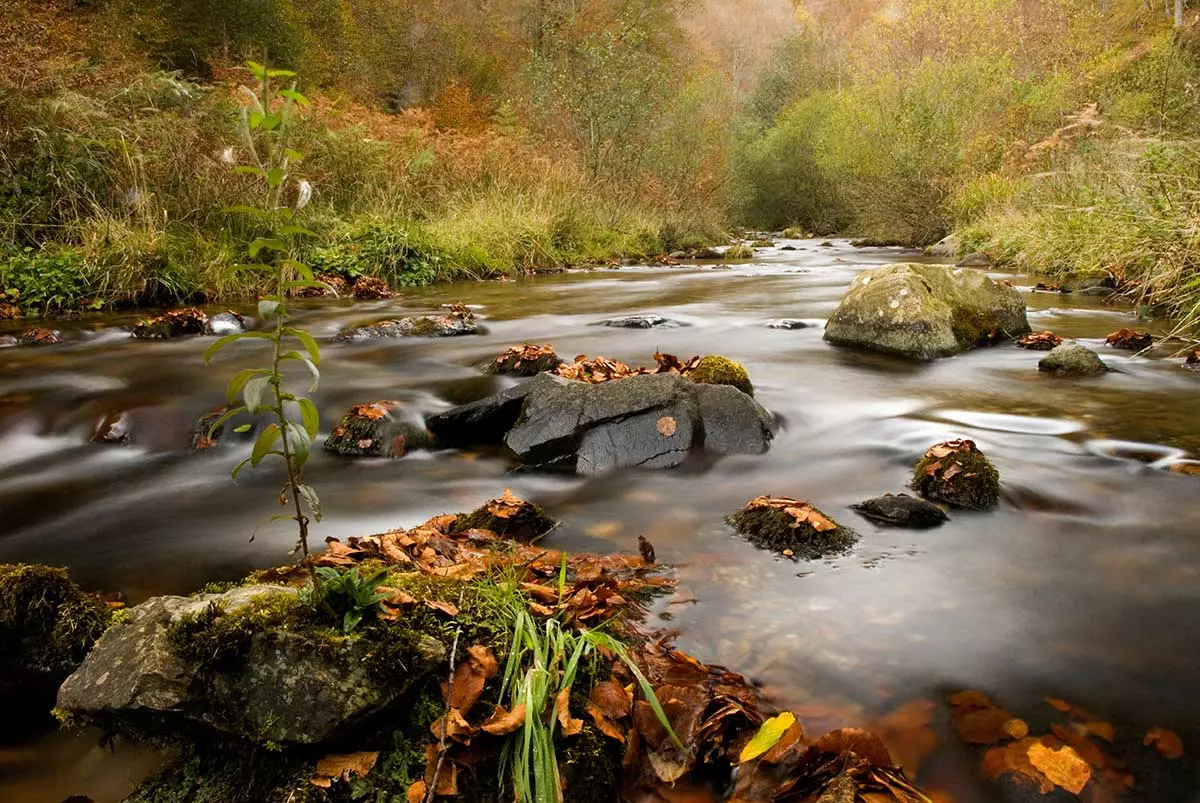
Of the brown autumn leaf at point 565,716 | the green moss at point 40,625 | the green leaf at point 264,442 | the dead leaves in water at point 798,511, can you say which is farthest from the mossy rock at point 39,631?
the dead leaves in water at point 798,511

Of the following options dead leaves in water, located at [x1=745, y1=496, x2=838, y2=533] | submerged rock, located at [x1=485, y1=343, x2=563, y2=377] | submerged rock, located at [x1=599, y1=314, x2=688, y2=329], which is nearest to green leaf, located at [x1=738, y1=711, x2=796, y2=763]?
dead leaves in water, located at [x1=745, y1=496, x2=838, y2=533]

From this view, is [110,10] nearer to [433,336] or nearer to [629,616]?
[433,336]

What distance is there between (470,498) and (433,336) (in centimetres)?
408

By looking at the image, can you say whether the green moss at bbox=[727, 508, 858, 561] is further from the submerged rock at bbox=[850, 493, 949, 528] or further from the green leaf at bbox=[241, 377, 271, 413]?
the green leaf at bbox=[241, 377, 271, 413]

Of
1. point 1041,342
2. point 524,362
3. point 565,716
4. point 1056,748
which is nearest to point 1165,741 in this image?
point 1056,748

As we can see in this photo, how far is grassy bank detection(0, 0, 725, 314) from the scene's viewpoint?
882 centimetres

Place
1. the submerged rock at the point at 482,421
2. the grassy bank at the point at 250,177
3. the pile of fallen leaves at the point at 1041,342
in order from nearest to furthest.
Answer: the submerged rock at the point at 482,421, the pile of fallen leaves at the point at 1041,342, the grassy bank at the point at 250,177

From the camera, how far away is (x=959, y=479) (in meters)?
3.21

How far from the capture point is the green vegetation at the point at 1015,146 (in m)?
8.31

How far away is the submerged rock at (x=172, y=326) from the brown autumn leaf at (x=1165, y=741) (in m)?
7.47

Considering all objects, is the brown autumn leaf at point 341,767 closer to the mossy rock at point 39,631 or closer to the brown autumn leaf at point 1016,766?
the mossy rock at point 39,631

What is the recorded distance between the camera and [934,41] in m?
27.6

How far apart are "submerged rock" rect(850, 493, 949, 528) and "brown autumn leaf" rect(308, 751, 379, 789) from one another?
2179 millimetres

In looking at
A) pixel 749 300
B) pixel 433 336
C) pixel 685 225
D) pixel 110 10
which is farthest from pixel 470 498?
pixel 110 10
